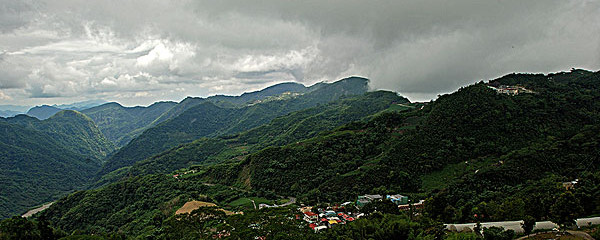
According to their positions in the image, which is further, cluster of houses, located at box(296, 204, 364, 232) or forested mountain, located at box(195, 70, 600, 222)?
forested mountain, located at box(195, 70, 600, 222)

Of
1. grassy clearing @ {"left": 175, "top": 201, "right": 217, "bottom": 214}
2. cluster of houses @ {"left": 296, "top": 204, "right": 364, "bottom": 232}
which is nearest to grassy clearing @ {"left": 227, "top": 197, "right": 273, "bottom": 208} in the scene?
grassy clearing @ {"left": 175, "top": 201, "right": 217, "bottom": 214}

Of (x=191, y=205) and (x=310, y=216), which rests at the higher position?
(x=310, y=216)

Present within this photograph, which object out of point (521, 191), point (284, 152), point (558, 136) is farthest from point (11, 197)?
point (558, 136)

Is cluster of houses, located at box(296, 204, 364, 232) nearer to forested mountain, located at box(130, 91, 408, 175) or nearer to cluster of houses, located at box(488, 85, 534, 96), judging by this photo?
cluster of houses, located at box(488, 85, 534, 96)

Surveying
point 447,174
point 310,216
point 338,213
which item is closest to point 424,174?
point 447,174

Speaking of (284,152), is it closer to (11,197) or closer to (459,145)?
(459,145)

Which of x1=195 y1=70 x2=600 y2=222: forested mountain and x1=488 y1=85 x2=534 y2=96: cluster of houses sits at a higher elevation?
x1=488 y1=85 x2=534 y2=96: cluster of houses

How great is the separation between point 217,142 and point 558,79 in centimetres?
17653

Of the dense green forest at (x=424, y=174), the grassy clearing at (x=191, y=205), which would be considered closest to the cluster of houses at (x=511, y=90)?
the dense green forest at (x=424, y=174)

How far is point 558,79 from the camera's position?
127062mm

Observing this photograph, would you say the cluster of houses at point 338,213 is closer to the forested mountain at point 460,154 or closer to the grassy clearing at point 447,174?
the forested mountain at point 460,154

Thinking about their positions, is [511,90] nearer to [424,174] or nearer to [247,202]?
[424,174]

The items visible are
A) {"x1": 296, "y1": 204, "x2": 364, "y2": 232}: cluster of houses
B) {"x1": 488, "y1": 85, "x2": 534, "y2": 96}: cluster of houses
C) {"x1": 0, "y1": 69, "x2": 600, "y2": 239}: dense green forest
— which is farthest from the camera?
{"x1": 488, "y1": 85, "x2": 534, "y2": 96}: cluster of houses

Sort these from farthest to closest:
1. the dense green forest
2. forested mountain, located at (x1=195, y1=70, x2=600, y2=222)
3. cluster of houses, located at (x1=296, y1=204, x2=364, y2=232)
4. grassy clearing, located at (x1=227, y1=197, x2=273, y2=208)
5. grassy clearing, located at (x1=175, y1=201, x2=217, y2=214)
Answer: grassy clearing, located at (x1=227, y1=197, x2=273, y2=208) < grassy clearing, located at (x1=175, y1=201, x2=217, y2=214) < forested mountain, located at (x1=195, y1=70, x2=600, y2=222) < cluster of houses, located at (x1=296, y1=204, x2=364, y2=232) < the dense green forest
